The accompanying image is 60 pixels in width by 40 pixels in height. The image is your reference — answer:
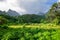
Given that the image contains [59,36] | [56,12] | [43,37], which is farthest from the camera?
[56,12]

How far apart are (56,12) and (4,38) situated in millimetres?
36212

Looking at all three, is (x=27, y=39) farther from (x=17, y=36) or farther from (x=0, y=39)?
(x=0, y=39)

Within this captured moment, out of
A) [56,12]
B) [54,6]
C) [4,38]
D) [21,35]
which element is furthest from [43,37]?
[54,6]

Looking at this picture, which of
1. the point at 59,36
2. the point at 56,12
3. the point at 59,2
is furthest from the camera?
the point at 59,2

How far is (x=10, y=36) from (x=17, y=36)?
1.28 metres

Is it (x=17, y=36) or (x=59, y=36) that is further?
(x=17, y=36)

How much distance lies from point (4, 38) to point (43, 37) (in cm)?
727

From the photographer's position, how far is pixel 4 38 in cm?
4022

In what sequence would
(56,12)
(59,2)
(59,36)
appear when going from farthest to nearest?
1. (59,2)
2. (56,12)
3. (59,36)

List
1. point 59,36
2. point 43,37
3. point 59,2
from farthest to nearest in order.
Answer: point 59,2 → point 43,37 → point 59,36

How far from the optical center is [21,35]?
133 feet

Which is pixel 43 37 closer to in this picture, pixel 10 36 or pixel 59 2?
pixel 10 36

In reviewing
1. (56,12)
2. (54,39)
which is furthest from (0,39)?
(56,12)

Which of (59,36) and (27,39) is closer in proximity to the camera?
(59,36)
